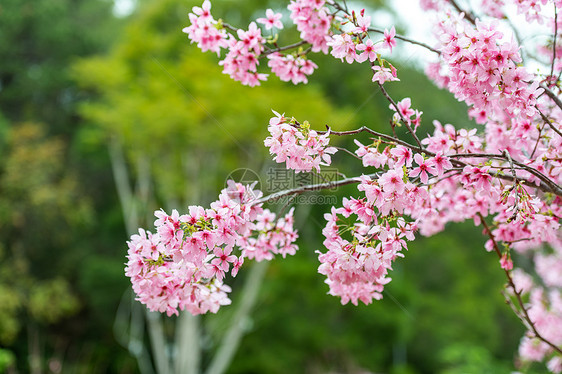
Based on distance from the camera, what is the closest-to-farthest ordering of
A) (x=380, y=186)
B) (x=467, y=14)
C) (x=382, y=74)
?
(x=380, y=186) → (x=382, y=74) → (x=467, y=14)

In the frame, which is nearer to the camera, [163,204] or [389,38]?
[389,38]

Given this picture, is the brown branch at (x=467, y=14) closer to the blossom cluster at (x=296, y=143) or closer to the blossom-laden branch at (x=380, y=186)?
the blossom-laden branch at (x=380, y=186)

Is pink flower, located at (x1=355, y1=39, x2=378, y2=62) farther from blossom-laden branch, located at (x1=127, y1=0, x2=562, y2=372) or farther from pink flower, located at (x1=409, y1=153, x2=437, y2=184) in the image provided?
pink flower, located at (x1=409, y1=153, x2=437, y2=184)

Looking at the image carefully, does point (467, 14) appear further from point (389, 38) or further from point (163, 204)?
point (163, 204)

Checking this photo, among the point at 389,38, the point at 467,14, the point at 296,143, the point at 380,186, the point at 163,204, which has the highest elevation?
the point at 163,204

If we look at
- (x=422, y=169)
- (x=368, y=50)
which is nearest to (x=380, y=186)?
(x=422, y=169)

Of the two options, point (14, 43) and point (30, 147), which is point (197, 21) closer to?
point (30, 147)

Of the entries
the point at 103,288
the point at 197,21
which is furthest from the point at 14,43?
the point at 197,21

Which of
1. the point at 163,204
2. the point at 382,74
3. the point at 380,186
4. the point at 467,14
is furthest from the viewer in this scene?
the point at 163,204

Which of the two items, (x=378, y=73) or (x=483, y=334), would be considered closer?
(x=378, y=73)
